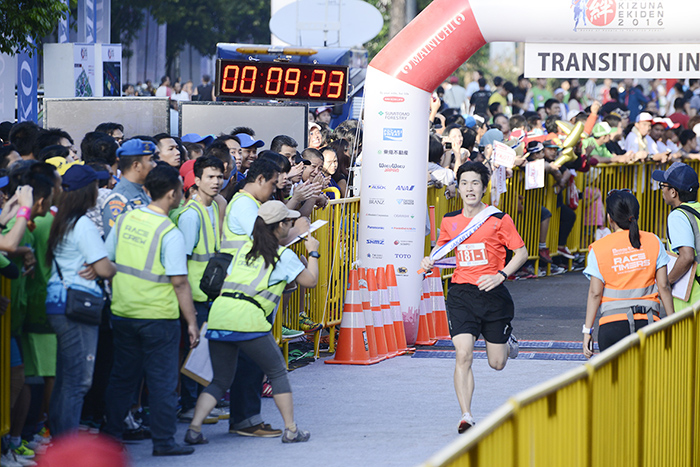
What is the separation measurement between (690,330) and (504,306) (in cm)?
186

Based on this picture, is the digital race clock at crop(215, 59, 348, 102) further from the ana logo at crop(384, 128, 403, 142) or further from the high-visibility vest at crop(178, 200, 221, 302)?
the high-visibility vest at crop(178, 200, 221, 302)

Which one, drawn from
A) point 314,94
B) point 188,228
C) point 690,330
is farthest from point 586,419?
point 314,94

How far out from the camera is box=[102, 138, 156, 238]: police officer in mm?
7109

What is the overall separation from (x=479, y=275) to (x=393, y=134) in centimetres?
324

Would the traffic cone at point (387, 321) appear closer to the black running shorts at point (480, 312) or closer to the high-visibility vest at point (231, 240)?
the black running shorts at point (480, 312)

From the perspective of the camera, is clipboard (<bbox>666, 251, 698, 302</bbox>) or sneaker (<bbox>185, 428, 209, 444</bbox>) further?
clipboard (<bbox>666, 251, 698, 302</bbox>)

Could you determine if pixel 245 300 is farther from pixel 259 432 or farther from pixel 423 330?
pixel 423 330

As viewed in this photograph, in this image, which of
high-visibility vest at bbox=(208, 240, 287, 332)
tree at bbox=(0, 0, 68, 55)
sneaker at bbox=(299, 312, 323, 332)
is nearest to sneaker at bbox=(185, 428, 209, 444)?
high-visibility vest at bbox=(208, 240, 287, 332)

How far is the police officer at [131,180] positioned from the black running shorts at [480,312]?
230cm

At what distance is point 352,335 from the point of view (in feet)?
32.8

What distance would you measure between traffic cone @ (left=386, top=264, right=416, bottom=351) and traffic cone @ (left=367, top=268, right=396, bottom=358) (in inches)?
11.0

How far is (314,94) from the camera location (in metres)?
11.9

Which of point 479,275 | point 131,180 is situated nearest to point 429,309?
point 479,275

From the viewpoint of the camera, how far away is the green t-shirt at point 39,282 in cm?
632
